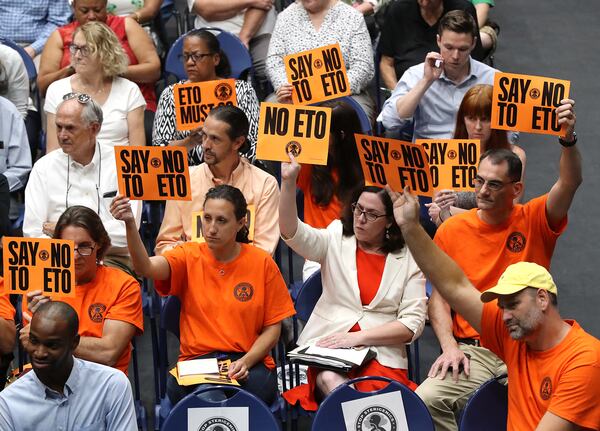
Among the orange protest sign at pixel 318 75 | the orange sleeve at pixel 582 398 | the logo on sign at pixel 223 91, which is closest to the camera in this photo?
the orange sleeve at pixel 582 398

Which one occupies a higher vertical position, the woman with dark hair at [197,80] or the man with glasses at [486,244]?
the woman with dark hair at [197,80]

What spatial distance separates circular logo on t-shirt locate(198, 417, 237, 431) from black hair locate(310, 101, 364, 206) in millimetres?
1759

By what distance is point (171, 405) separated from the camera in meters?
5.89

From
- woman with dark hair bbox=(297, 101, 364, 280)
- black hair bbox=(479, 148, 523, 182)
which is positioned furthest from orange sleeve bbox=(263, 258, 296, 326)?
black hair bbox=(479, 148, 523, 182)

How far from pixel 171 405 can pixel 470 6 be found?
3.56m

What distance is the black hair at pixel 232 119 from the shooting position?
665 centimetres

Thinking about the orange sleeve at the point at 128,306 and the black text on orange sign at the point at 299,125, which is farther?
the black text on orange sign at the point at 299,125

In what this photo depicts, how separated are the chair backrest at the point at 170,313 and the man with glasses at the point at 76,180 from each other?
0.75 m

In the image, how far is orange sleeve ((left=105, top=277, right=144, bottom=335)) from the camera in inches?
229

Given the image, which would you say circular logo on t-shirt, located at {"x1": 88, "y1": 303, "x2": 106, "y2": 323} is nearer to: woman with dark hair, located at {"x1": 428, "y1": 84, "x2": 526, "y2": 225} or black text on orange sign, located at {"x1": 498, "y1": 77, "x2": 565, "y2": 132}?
woman with dark hair, located at {"x1": 428, "y1": 84, "x2": 526, "y2": 225}

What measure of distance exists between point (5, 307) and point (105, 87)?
208cm

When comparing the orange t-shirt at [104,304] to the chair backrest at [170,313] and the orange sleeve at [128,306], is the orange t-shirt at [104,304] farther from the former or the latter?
the chair backrest at [170,313]

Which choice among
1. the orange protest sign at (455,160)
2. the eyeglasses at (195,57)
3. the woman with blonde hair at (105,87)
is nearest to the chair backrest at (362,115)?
the eyeglasses at (195,57)

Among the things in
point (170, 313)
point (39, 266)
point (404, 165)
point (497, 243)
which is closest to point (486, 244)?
point (497, 243)
